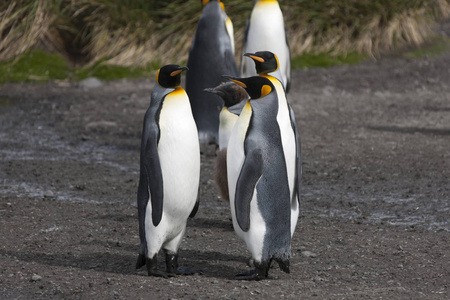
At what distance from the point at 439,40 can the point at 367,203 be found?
26.9ft

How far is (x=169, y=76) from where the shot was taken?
12.9 feet

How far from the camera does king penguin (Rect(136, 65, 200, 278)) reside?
12.7 feet

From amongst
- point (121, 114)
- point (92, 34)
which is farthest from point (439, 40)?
point (121, 114)

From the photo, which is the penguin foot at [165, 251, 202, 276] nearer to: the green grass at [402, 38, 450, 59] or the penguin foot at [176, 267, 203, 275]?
the penguin foot at [176, 267, 203, 275]

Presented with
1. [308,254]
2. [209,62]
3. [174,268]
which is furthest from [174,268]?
[209,62]

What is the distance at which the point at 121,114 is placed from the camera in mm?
9000

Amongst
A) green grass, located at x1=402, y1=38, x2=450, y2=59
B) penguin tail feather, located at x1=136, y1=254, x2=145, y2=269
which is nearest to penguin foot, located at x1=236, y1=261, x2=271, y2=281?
penguin tail feather, located at x1=136, y1=254, x2=145, y2=269

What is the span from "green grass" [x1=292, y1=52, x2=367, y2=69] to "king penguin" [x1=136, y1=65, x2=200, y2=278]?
8005 millimetres

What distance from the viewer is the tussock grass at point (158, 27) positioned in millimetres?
11828

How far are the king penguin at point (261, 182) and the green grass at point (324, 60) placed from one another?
8.01m

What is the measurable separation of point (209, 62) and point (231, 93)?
8.20 ft

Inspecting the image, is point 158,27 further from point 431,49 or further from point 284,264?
point 284,264

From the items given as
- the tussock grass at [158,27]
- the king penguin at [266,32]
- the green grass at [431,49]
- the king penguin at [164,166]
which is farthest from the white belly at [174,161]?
the green grass at [431,49]

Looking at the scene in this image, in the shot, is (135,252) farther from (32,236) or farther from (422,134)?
(422,134)
